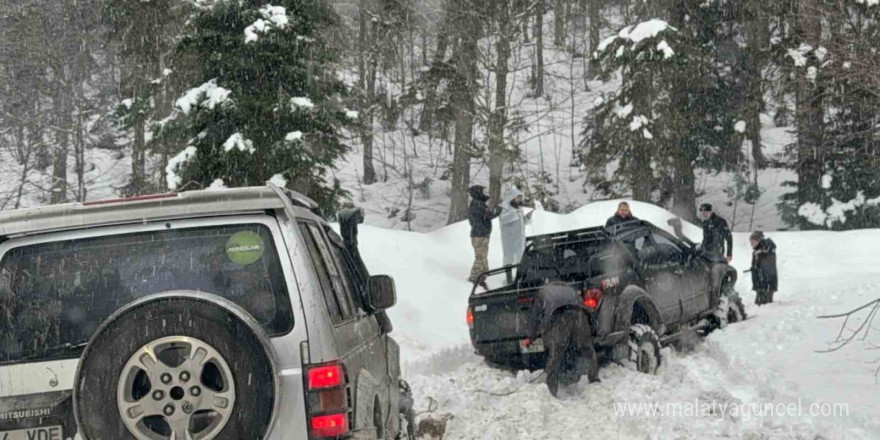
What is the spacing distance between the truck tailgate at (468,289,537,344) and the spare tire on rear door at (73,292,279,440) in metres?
6.67

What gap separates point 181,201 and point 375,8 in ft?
112

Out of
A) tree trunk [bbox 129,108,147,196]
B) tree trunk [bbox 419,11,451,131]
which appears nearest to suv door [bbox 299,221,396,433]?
tree trunk [bbox 129,108,147,196]

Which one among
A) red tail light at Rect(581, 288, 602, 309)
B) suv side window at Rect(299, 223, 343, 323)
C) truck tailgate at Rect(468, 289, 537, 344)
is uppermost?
suv side window at Rect(299, 223, 343, 323)

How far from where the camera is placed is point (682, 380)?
957cm

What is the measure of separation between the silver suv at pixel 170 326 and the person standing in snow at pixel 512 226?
42.9ft

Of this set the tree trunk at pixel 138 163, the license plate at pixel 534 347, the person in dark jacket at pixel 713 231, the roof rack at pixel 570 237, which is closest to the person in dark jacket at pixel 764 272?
the person in dark jacket at pixel 713 231

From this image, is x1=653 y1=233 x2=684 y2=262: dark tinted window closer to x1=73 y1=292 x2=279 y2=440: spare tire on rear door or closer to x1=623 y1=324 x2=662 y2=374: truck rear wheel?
x1=623 y1=324 x2=662 y2=374: truck rear wheel

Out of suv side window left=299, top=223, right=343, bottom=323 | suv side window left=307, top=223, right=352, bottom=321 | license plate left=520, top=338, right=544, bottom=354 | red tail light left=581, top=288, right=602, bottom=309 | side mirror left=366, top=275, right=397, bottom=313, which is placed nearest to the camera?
suv side window left=299, top=223, right=343, bottom=323

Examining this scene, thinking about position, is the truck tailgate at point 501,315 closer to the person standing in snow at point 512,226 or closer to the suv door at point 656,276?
the suv door at point 656,276

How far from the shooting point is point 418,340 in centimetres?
1369

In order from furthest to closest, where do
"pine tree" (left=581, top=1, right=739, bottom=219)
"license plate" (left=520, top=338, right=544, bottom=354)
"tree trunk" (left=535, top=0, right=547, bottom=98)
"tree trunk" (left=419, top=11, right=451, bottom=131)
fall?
"tree trunk" (left=535, top=0, right=547, bottom=98) < "tree trunk" (left=419, top=11, right=451, bottom=131) < "pine tree" (left=581, top=1, right=739, bottom=219) < "license plate" (left=520, top=338, right=544, bottom=354)

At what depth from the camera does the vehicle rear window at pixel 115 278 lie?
3.86 metres

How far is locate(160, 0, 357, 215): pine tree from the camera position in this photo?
57.4ft

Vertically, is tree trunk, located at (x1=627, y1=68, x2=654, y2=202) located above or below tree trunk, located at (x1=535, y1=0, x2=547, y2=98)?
below
